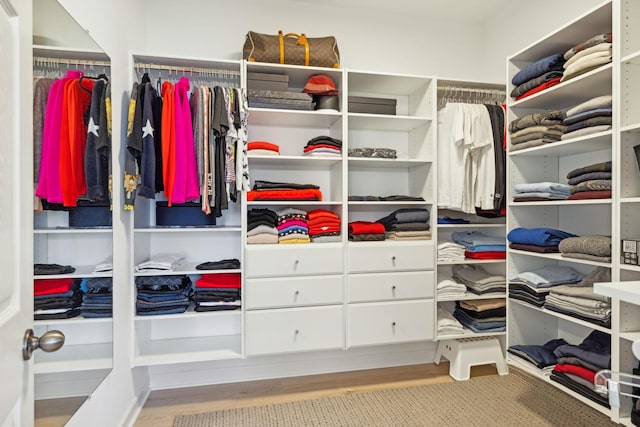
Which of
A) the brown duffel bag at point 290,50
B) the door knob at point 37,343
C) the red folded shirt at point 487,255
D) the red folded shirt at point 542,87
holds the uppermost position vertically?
the brown duffel bag at point 290,50

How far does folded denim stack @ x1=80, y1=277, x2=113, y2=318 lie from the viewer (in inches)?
58.1

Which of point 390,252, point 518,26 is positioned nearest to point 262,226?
point 390,252

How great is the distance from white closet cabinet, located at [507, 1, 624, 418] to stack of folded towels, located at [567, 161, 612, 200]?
8 centimetres

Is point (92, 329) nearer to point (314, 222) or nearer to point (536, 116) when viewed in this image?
point (314, 222)

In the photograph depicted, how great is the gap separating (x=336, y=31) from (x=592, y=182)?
1986 mm

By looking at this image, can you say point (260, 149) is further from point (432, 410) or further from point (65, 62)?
point (432, 410)

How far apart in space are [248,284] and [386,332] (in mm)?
958

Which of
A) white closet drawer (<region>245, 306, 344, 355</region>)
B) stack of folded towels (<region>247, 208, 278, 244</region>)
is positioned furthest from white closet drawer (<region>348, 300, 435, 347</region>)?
stack of folded towels (<region>247, 208, 278, 244</region>)

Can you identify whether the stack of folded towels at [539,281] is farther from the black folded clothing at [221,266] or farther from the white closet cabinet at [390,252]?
the black folded clothing at [221,266]

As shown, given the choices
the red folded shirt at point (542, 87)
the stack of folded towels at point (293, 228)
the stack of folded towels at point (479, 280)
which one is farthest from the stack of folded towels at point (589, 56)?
the stack of folded towels at point (293, 228)

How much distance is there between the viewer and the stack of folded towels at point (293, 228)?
2.36m

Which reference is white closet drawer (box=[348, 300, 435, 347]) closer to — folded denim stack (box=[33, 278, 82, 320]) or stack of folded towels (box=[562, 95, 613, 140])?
stack of folded towels (box=[562, 95, 613, 140])

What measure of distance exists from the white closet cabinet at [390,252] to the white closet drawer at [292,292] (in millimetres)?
109

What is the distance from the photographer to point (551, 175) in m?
2.40
